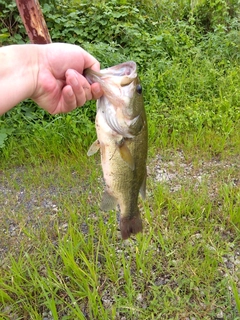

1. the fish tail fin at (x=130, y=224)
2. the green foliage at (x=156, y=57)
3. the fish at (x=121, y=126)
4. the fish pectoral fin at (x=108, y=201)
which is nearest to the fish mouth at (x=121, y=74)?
the fish at (x=121, y=126)

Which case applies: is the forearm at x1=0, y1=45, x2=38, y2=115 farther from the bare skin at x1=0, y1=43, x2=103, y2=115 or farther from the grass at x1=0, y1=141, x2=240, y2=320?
the grass at x1=0, y1=141, x2=240, y2=320

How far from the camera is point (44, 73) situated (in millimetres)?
2029

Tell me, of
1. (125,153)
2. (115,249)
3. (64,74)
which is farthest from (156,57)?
(125,153)

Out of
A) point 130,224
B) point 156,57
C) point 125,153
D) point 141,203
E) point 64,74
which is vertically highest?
point 64,74

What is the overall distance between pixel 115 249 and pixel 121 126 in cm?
143

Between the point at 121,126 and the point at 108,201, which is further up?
the point at 121,126

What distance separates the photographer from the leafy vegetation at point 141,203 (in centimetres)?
262

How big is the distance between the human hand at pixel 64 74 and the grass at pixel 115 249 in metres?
1.21

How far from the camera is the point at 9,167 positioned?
13.0 feet

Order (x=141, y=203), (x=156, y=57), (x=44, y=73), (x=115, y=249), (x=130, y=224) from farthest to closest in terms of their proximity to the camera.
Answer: (x=156, y=57)
(x=141, y=203)
(x=115, y=249)
(x=130, y=224)
(x=44, y=73)

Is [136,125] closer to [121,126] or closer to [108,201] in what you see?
[121,126]

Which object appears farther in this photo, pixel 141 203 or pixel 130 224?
pixel 141 203

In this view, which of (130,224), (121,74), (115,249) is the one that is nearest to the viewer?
(121,74)

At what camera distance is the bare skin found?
1.91 meters
